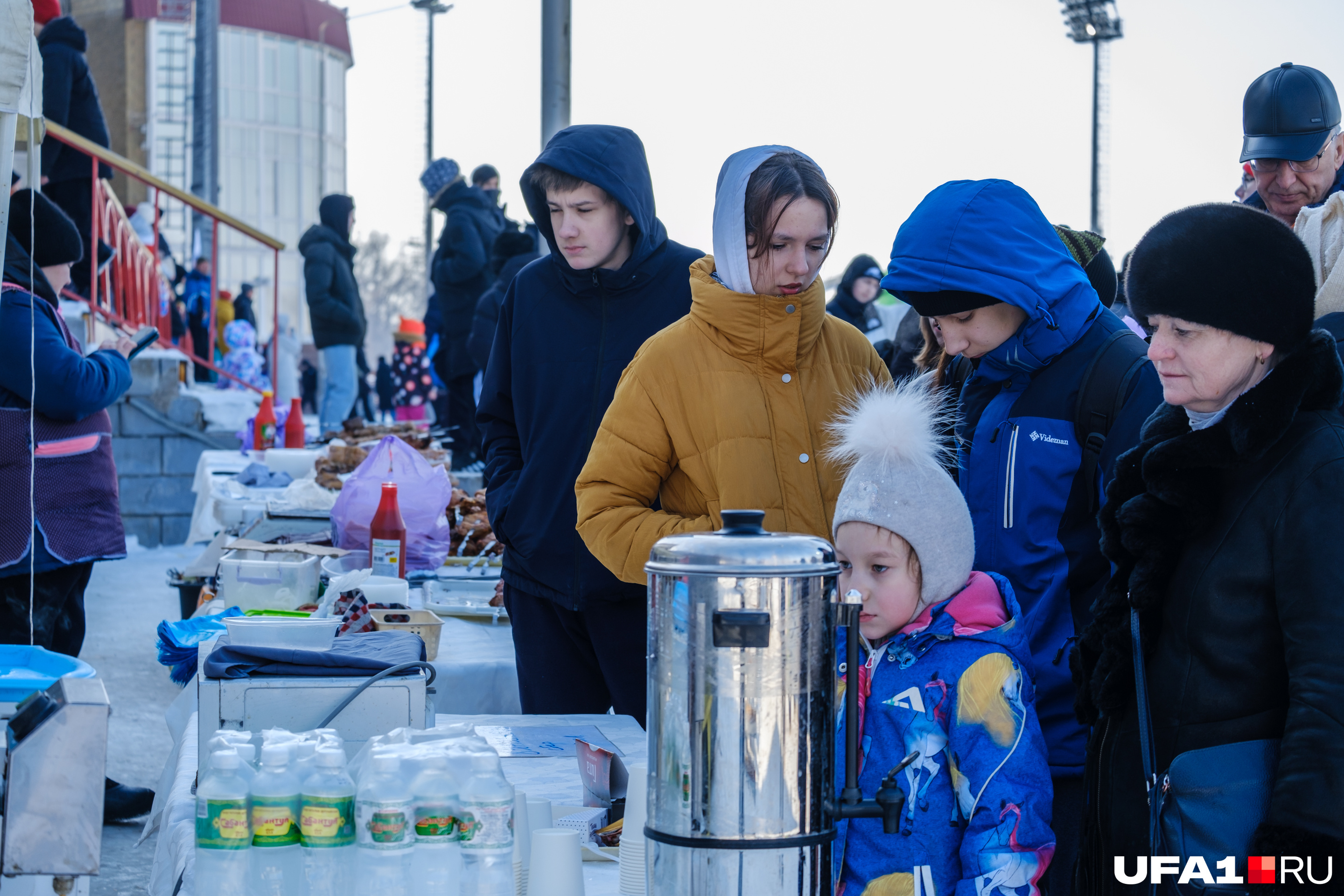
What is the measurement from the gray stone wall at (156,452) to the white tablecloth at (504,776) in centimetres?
719

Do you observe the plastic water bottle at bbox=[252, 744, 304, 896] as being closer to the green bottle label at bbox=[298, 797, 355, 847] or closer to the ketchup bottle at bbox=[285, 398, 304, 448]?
the green bottle label at bbox=[298, 797, 355, 847]

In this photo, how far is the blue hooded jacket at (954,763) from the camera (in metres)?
1.63

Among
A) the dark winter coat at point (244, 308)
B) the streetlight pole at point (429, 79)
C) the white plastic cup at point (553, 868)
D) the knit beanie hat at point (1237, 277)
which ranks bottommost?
the white plastic cup at point (553, 868)

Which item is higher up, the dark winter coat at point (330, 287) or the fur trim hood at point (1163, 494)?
the dark winter coat at point (330, 287)

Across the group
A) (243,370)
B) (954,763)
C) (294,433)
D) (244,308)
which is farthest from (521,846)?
(244,308)

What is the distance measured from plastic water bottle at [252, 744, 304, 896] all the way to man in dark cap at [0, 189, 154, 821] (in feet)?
8.37

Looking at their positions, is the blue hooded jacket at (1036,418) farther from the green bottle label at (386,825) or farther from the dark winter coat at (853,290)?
the dark winter coat at (853,290)

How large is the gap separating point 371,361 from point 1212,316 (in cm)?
8083

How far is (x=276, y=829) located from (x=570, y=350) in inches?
69.7

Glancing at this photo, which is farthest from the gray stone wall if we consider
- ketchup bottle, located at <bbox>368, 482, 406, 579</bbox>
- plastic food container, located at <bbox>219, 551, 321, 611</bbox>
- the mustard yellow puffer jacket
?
the mustard yellow puffer jacket

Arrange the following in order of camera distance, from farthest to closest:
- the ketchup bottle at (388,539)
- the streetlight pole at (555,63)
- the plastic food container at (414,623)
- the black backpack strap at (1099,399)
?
the streetlight pole at (555,63) < the ketchup bottle at (388,539) < the plastic food container at (414,623) < the black backpack strap at (1099,399)

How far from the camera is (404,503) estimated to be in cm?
428

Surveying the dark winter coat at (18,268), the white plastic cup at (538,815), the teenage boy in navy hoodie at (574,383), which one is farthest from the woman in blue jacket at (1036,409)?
the dark winter coat at (18,268)

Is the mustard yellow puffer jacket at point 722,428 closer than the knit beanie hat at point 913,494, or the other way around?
the knit beanie hat at point 913,494
